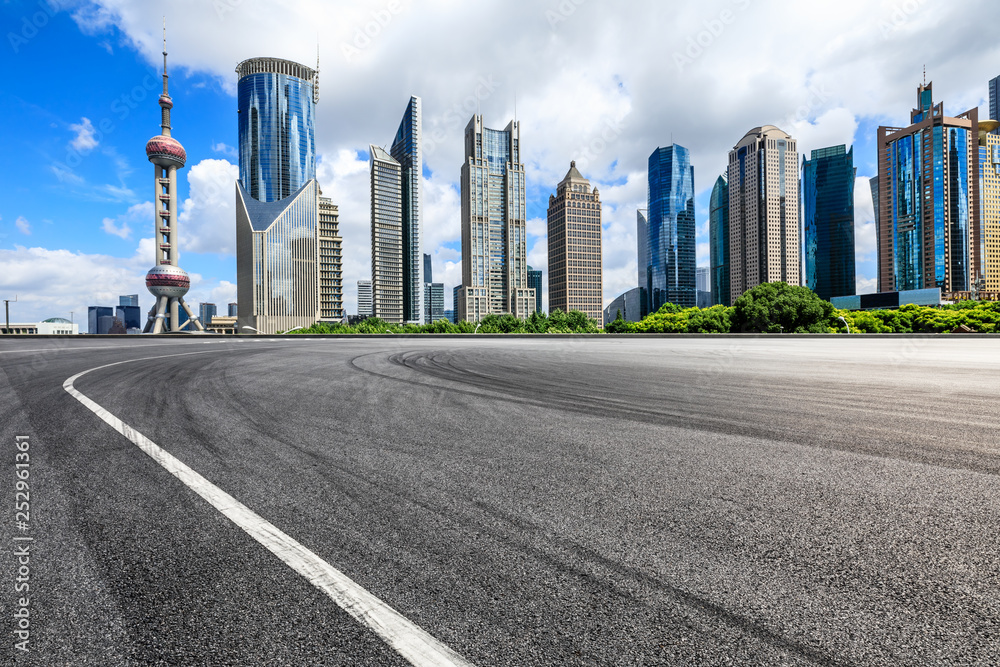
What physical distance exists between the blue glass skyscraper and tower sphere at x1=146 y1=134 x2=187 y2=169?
4793 cm

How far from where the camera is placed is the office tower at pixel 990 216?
158500 mm

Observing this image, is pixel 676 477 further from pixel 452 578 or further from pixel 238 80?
pixel 238 80

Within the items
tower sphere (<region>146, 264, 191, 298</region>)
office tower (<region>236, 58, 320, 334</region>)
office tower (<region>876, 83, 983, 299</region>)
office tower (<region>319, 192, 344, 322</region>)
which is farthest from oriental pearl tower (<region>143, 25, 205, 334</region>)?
office tower (<region>876, 83, 983, 299</region>)

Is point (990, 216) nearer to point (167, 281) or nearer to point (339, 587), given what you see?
point (339, 587)

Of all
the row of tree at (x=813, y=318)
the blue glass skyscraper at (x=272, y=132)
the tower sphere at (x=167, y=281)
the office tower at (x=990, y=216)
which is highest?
the blue glass skyscraper at (x=272, y=132)

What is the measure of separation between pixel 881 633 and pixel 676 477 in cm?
203

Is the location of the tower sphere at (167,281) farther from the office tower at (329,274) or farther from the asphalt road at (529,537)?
the asphalt road at (529,537)

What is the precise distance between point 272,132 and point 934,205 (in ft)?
773

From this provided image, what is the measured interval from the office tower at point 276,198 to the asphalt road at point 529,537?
6445 inches

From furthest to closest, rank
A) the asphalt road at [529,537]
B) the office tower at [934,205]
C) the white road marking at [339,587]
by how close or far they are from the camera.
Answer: the office tower at [934,205] → the asphalt road at [529,537] → the white road marking at [339,587]

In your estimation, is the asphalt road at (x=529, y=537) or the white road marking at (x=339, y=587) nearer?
the white road marking at (x=339, y=587)

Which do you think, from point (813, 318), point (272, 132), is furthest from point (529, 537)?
point (272, 132)

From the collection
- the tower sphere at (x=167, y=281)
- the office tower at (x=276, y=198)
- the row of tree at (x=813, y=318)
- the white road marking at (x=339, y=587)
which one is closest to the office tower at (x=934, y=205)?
the row of tree at (x=813, y=318)

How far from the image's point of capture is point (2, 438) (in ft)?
18.6
